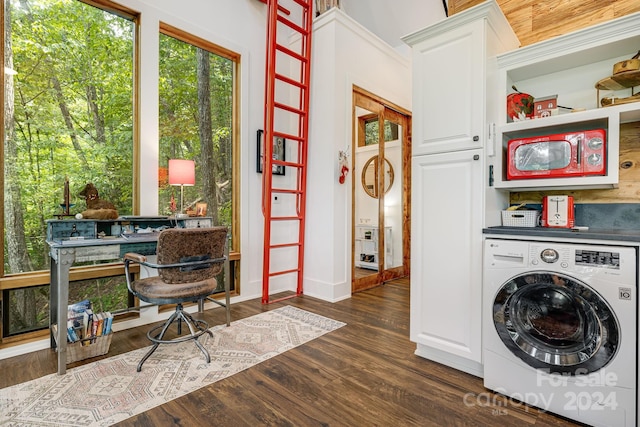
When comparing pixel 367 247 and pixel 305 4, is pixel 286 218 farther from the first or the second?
pixel 305 4

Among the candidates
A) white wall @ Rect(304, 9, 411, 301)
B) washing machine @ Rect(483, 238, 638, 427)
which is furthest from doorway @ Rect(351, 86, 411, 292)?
washing machine @ Rect(483, 238, 638, 427)

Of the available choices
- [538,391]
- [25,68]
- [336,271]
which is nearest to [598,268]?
[538,391]

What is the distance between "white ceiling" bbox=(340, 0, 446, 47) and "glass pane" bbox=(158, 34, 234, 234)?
229 centimetres

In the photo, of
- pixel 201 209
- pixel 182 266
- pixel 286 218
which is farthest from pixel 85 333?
pixel 286 218

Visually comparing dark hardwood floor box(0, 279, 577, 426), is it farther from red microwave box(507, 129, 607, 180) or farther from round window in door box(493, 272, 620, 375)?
red microwave box(507, 129, 607, 180)

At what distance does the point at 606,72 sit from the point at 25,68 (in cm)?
394

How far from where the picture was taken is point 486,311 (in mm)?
1825

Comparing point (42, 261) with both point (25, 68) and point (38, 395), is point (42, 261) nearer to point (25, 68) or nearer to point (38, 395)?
point (38, 395)

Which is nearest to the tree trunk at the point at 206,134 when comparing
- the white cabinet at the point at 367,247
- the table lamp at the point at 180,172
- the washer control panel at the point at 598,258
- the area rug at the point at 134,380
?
the table lamp at the point at 180,172

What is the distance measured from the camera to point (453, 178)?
6.65 feet

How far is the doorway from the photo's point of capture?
391 cm

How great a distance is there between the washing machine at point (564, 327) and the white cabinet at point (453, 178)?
148 millimetres

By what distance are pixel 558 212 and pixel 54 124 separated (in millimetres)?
3582

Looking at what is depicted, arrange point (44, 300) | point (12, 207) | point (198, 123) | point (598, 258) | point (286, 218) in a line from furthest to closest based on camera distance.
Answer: point (286, 218) < point (198, 123) < point (44, 300) < point (12, 207) < point (598, 258)
